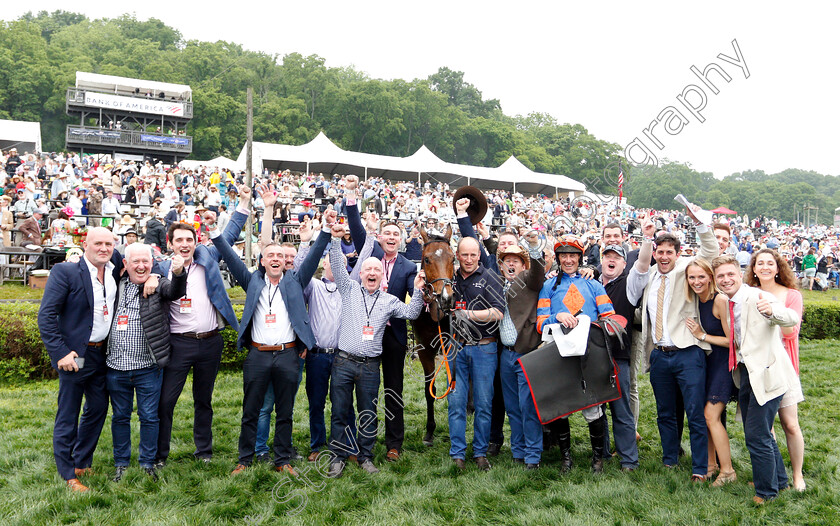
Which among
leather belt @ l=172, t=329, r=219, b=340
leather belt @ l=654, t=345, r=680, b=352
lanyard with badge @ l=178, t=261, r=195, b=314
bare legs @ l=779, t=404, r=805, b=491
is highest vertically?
lanyard with badge @ l=178, t=261, r=195, b=314

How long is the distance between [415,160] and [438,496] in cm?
3602

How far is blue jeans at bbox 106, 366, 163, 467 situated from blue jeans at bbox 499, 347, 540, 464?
125 inches

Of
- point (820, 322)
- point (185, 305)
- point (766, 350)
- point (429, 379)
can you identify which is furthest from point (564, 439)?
point (820, 322)

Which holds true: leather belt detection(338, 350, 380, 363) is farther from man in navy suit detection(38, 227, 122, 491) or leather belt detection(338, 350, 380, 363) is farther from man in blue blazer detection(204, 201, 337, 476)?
man in navy suit detection(38, 227, 122, 491)

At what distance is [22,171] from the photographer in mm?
19469

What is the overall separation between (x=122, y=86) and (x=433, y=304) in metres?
51.7

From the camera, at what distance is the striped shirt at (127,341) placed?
4797 mm

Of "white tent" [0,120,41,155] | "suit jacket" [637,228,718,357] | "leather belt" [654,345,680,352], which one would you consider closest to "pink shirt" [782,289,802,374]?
"suit jacket" [637,228,718,357]

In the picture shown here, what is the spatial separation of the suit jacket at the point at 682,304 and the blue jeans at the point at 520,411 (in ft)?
4.17

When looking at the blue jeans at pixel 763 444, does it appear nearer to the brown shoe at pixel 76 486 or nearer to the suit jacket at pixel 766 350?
the suit jacket at pixel 766 350

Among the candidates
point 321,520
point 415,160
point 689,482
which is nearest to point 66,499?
point 321,520

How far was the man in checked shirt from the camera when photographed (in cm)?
519

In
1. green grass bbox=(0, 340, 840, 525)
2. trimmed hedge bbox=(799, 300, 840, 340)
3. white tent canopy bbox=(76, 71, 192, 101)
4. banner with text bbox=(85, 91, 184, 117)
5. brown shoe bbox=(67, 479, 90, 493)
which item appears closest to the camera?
green grass bbox=(0, 340, 840, 525)

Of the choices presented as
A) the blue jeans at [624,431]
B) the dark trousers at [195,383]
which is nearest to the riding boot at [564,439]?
the blue jeans at [624,431]
